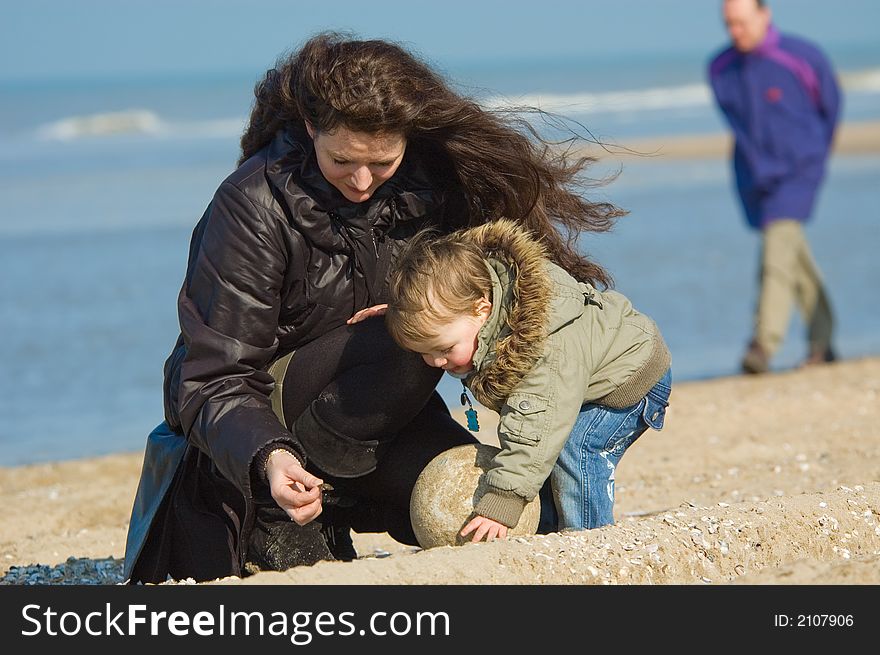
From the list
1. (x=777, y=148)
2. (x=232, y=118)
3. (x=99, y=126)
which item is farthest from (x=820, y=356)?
(x=232, y=118)

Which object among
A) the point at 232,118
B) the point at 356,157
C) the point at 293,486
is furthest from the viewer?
the point at 232,118

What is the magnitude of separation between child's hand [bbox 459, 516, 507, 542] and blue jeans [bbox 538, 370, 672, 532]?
1.32 feet

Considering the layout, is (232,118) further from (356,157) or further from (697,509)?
(697,509)

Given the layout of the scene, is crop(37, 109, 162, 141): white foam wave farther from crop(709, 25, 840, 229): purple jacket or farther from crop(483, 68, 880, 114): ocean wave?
crop(709, 25, 840, 229): purple jacket

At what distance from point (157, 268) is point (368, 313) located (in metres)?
9.27

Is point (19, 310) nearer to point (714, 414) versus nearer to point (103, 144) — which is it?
point (714, 414)

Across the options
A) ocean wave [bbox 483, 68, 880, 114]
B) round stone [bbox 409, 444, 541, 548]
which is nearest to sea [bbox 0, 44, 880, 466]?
round stone [bbox 409, 444, 541, 548]

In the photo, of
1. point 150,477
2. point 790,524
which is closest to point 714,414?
point 790,524

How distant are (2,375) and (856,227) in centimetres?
1051

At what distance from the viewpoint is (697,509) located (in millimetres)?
4105

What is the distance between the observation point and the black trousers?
411cm

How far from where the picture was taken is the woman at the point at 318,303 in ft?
12.6

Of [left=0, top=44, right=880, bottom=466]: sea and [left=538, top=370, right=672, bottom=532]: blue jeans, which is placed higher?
[left=538, top=370, right=672, bottom=532]: blue jeans

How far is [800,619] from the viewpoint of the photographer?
3.14m
